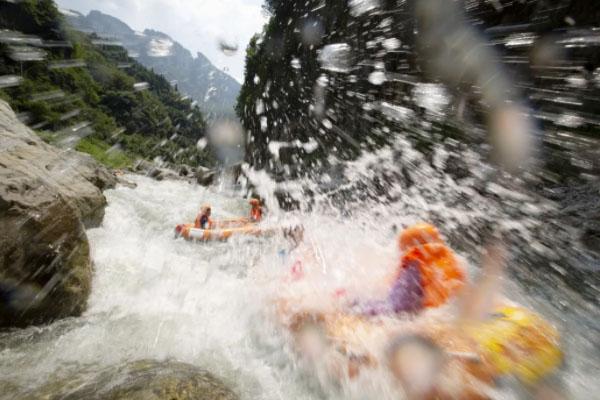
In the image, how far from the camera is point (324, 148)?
16.2m

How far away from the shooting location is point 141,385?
2342 mm

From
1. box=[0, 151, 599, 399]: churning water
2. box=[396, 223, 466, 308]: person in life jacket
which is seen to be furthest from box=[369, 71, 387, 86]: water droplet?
box=[396, 223, 466, 308]: person in life jacket

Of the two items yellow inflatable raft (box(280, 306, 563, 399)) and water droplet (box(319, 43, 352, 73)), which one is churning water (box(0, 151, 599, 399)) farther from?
water droplet (box(319, 43, 352, 73))

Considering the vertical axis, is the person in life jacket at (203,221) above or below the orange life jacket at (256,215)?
above

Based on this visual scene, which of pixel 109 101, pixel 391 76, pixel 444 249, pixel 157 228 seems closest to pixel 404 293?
pixel 444 249

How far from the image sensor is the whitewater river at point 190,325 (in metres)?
2.93

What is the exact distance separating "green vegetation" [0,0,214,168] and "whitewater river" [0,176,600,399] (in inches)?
1359

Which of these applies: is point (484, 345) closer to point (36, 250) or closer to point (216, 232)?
point (36, 250)

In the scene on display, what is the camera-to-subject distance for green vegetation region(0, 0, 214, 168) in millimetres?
47438

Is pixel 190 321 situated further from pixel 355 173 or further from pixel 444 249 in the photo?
pixel 355 173

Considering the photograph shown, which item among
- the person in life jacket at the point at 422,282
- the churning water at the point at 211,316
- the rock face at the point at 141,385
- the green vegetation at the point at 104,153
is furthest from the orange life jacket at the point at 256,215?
the green vegetation at the point at 104,153

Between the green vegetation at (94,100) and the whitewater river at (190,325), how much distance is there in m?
34.5

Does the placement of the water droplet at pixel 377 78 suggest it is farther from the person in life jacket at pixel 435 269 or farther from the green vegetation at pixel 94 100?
the green vegetation at pixel 94 100

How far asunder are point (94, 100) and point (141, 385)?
7277cm
